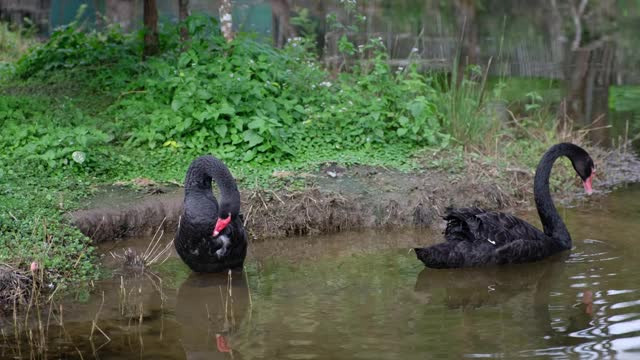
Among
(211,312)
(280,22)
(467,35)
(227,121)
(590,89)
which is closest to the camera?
(211,312)

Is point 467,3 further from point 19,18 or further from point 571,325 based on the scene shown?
point 571,325

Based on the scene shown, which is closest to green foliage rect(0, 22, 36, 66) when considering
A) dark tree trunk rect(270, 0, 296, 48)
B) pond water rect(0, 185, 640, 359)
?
dark tree trunk rect(270, 0, 296, 48)

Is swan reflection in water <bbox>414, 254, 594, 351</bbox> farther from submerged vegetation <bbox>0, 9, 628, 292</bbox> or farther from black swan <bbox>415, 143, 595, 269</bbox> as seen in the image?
submerged vegetation <bbox>0, 9, 628, 292</bbox>

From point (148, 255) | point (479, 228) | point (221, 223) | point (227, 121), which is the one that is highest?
point (227, 121)

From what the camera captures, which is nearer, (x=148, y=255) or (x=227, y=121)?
(x=148, y=255)

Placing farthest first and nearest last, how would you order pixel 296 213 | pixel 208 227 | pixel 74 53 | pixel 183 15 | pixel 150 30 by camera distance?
pixel 183 15 → pixel 74 53 → pixel 150 30 → pixel 296 213 → pixel 208 227

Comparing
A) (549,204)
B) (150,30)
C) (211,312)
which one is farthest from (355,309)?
(150,30)

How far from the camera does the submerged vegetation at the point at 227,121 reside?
29.7ft

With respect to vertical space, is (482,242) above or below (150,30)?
below

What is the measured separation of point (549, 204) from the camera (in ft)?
26.8

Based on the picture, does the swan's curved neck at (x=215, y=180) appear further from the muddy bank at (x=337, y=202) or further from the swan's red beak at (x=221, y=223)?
the muddy bank at (x=337, y=202)

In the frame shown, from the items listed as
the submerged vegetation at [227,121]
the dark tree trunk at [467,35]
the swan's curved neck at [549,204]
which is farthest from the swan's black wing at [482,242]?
the dark tree trunk at [467,35]

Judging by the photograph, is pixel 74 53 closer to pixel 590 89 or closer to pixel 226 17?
pixel 226 17

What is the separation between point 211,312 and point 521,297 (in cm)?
231
